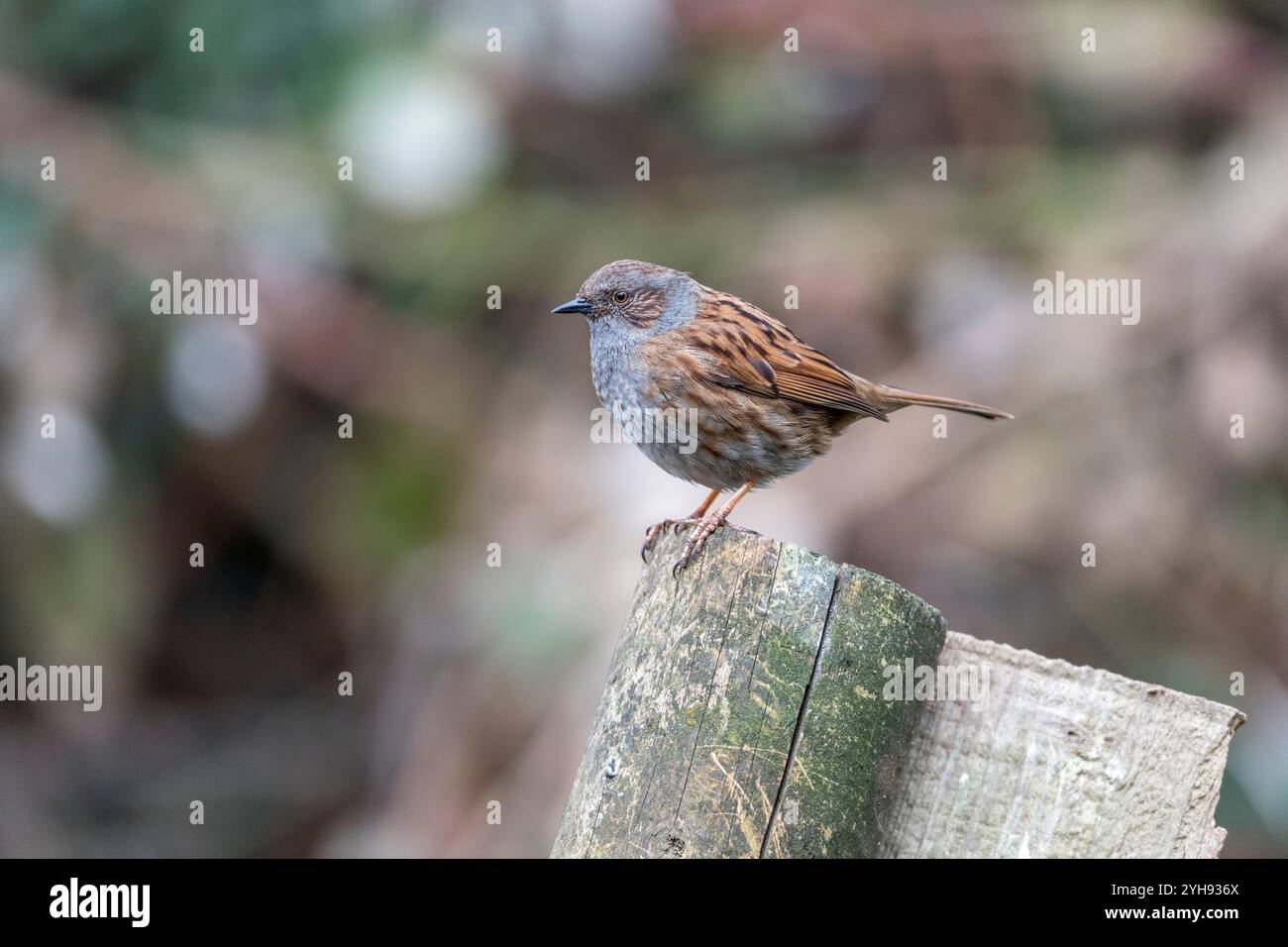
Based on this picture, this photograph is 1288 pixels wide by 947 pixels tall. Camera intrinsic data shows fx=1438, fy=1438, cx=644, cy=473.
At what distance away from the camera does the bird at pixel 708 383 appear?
4953mm

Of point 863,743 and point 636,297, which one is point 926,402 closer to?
point 636,297

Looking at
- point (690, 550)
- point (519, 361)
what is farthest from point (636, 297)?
point (519, 361)

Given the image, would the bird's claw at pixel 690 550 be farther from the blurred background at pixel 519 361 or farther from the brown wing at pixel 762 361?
the blurred background at pixel 519 361

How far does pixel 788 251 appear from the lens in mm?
7879

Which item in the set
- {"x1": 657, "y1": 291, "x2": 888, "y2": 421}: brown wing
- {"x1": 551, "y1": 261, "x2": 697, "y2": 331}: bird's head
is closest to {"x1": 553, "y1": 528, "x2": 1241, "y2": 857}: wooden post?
{"x1": 657, "y1": 291, "x2": 888, "y2": 421}: brown wing

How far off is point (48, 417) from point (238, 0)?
2515 mm

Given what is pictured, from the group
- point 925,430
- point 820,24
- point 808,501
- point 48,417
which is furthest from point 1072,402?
point 48,417

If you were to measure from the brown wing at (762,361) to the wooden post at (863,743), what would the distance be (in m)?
2.14

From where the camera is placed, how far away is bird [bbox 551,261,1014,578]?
16.3 feet

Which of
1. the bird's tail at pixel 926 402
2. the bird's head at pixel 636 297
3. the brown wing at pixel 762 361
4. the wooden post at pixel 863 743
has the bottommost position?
the wooden post at pixel 863 743

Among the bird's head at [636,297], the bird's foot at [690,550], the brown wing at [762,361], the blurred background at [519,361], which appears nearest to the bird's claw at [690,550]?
the bird's foot at [690,550]

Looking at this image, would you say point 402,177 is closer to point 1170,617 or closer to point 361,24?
point 361,24
